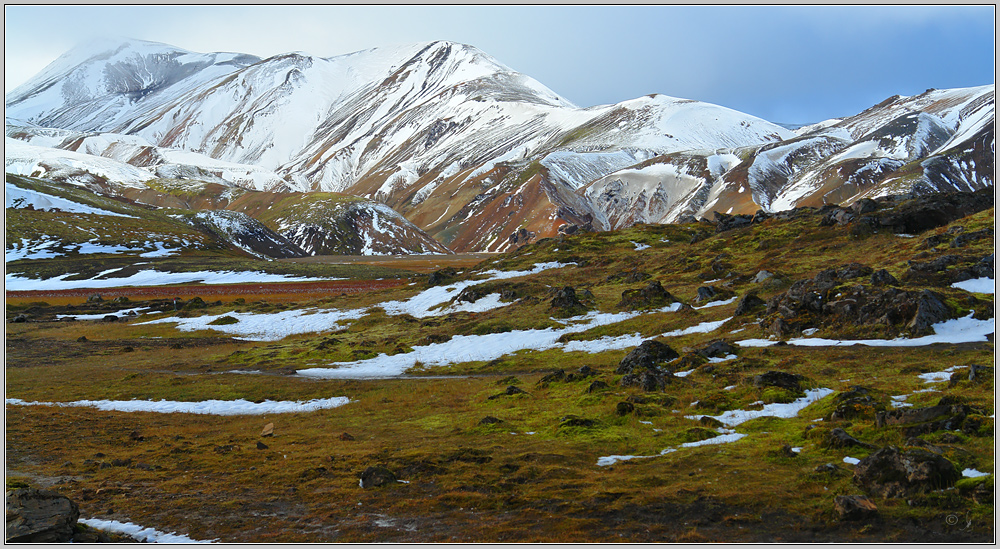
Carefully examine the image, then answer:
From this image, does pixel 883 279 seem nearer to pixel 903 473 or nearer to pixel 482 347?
pixel 903 473

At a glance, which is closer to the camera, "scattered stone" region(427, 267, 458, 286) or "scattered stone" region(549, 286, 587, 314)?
"scattered stone" region(549, 286, 587, 314)

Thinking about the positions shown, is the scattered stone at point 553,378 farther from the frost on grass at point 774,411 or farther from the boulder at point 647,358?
the frost on grass at point 774,411

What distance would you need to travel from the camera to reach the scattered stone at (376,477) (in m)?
22.1

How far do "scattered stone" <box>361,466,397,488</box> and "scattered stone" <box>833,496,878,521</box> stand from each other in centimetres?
1361

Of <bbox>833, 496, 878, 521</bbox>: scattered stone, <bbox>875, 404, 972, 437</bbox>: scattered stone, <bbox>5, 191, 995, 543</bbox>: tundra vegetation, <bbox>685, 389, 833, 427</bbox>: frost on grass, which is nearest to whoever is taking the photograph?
<bbox>833, 496, 878, 521</bbox>: scattered stone

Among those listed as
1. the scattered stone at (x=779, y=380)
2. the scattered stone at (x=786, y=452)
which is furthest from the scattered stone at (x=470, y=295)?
the scattered stone at (x=786, y=452)

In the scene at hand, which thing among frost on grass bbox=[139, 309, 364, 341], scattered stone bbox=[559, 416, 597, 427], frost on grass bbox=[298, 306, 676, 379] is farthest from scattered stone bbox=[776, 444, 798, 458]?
frost on grass bbox=[139, 309, 364, 341]

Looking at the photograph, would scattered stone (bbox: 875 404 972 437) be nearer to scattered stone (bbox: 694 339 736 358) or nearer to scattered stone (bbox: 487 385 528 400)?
scattered stone (bbox: 694 339 736 358)

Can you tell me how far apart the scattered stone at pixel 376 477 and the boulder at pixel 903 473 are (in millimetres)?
14515

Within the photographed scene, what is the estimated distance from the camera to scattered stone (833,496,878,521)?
55.0ft

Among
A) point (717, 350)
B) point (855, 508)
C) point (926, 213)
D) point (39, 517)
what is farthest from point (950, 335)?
point (926, 213)

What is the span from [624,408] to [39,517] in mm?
21807

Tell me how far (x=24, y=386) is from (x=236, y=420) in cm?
2148

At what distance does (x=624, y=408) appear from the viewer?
2989cm
